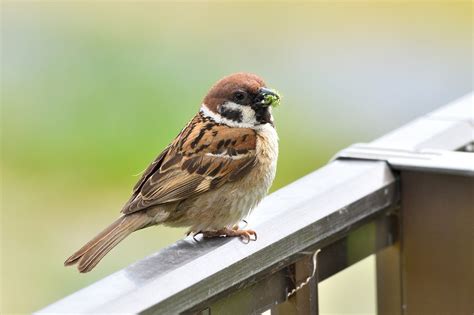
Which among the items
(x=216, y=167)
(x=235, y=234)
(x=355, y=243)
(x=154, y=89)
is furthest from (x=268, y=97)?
(x=154, y=89)

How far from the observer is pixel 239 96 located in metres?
3.33

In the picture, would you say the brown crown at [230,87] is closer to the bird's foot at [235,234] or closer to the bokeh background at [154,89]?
the bird's foot at [235,234]

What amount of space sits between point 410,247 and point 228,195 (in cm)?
50

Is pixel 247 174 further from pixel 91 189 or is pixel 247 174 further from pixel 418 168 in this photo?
pixel 91 189

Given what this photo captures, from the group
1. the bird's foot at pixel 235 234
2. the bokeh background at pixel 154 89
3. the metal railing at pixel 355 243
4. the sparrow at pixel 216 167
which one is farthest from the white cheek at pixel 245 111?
the bokeh background at pixel 154 89

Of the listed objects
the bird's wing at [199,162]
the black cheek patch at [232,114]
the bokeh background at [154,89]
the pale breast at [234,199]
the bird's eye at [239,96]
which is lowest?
the bokeh background at [154,89]

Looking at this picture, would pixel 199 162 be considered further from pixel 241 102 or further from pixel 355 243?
pixel 355 243

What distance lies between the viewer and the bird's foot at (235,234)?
2.63 metres

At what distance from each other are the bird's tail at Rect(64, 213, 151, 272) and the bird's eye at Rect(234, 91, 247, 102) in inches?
18.0

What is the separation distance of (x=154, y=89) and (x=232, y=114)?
14.0ft

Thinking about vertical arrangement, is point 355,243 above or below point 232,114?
below

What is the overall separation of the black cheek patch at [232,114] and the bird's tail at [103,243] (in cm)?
43

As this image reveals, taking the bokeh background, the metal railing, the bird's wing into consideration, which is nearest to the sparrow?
the bird's wing

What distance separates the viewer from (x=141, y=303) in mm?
2252
